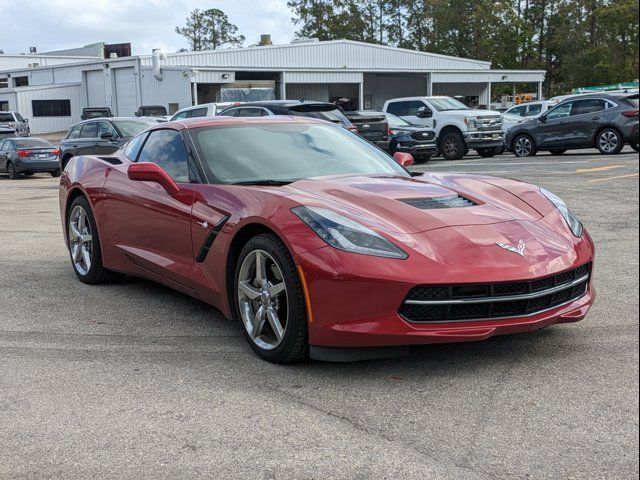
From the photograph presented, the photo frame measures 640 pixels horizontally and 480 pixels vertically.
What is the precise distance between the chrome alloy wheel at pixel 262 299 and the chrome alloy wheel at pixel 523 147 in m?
18.2

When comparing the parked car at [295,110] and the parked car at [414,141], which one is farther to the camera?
the parked car at [414,141]

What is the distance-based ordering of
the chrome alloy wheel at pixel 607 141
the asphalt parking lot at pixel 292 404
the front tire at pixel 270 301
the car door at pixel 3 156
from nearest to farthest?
the asphalt parking lot at pixel 292 404, the front tire at pixel 270 301, the chrome alloy wheel at pixel 607 141, the car door at pixel 3 156

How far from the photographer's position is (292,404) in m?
3.58

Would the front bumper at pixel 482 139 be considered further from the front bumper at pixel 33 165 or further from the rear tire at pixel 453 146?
the front bumper at pixel 33 165

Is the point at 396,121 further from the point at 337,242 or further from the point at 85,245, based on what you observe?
the point at 337,242

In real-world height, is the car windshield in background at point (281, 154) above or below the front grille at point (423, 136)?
above

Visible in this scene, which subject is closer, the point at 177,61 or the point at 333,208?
the point at 333,208

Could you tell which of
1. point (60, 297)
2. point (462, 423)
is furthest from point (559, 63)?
point (60, 297)

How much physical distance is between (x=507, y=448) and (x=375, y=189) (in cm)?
187

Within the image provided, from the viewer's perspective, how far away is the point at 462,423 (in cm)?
327

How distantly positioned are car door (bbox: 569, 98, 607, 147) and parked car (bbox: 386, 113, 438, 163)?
3763 millimetres

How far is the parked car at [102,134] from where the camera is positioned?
18.2 m

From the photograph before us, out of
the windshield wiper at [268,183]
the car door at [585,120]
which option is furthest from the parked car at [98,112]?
the windshield wiper at [268,183]

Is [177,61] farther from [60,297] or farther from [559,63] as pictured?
[559,63]
